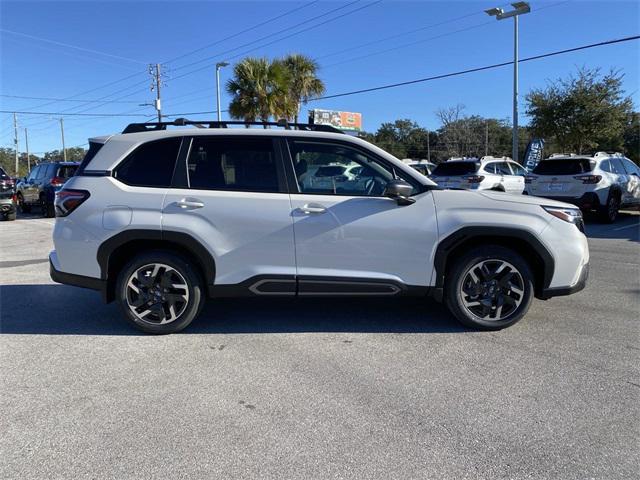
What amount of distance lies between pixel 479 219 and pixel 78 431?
11.2 ft

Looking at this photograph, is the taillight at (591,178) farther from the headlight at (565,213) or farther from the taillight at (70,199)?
the taillight at (70,199)

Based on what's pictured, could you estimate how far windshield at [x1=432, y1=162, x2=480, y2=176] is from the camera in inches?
569

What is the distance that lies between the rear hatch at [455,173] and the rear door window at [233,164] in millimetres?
10571

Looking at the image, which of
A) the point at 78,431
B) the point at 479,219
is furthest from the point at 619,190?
the point at 78,431

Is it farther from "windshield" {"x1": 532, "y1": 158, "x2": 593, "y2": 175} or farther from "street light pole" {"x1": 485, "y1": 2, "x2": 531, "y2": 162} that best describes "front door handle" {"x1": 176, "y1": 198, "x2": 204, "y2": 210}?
"street light pole" {"x1": 485, "y1": 2, "x2": 531, "y2": 162}

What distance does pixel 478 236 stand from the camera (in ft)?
14.6

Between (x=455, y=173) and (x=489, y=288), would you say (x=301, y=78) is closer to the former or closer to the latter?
(x=455, y=173)

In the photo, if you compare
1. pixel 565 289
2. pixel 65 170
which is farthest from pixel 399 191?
pixel 65 170

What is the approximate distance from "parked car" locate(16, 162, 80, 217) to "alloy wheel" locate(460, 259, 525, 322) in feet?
42.7

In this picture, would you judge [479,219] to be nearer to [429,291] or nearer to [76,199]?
[429,291]

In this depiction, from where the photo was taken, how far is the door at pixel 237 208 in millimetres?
4340

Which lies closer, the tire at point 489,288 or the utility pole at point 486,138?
the tire at point 489,288

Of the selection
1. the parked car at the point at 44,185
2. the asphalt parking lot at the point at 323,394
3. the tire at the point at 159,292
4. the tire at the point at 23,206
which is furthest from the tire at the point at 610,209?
the tire at the point at 23,206

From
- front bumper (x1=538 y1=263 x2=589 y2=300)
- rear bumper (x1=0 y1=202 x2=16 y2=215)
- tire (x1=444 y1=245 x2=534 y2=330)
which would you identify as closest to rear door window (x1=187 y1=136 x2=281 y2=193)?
tire (x1=444 y1=245 x2=534 y2=330)
